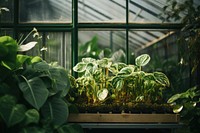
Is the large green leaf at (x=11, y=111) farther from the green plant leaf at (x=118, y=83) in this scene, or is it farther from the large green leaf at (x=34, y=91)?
the green plant leaf at (x=118, y=83)

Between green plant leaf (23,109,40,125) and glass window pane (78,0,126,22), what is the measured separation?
204cm

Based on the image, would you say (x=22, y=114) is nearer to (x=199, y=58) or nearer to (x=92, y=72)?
(x=92, y=72)

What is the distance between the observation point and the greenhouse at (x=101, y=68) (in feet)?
12.8

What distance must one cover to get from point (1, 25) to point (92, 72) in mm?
1543

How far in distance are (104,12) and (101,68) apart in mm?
1140

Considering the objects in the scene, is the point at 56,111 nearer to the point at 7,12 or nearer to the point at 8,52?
the point at 8,52

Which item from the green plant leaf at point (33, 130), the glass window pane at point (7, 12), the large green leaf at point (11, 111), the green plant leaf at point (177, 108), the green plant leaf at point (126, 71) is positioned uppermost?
the glass window pane at point (7, 12)

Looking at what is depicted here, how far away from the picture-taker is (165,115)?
4.30 m

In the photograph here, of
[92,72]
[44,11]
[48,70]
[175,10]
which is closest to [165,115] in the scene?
[92,72]

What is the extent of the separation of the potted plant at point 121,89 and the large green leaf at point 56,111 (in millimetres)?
402

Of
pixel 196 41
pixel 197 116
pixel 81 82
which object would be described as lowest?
pixel 197 116

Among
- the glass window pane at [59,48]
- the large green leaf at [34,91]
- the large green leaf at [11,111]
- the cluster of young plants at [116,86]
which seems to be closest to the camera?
the large green leaf at [11,111]

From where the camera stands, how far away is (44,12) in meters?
5.44

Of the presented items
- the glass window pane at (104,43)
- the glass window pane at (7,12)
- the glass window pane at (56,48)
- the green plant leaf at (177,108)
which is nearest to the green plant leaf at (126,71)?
the green plant leaf at (177,108)
